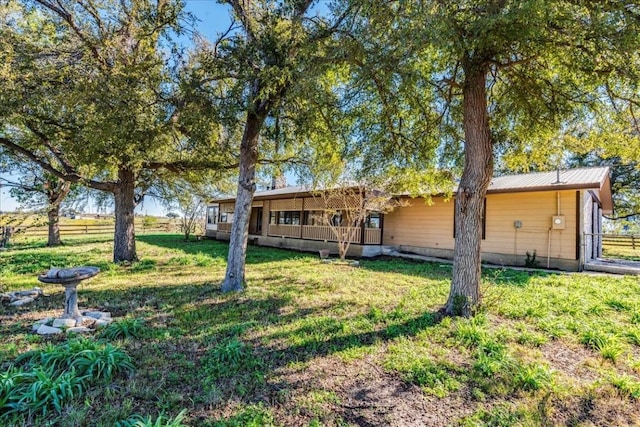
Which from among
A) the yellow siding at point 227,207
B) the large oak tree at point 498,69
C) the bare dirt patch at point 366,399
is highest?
the large oak tree at point 498,69

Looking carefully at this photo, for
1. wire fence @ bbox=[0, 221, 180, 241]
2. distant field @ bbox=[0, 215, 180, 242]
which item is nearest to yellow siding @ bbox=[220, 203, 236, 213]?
distant field @ bbox=[0, 215, 180, 242]

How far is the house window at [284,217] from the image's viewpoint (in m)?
18.1

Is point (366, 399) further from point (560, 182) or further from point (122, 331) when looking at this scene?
point (560, 182)

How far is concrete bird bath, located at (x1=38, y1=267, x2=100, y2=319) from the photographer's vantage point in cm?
459

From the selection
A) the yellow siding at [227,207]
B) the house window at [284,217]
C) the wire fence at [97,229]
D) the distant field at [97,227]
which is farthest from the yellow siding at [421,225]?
the wire fence at [97,229]

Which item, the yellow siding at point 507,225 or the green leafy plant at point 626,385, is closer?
the green leafy plant at point 626,385

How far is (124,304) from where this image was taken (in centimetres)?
582

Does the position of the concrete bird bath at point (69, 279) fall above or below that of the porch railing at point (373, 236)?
below

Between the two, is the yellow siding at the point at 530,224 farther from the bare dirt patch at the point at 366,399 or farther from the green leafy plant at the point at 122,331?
the green leafy plant at the point at 122,331

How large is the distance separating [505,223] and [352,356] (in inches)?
415

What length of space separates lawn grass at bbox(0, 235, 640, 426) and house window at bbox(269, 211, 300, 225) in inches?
429

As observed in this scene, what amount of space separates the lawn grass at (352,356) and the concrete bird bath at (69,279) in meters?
0.52

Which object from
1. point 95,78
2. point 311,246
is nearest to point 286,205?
point 311,246

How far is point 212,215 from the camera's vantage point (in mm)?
26609
